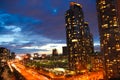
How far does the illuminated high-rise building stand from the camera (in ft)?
484

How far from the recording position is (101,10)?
165125 millimetres

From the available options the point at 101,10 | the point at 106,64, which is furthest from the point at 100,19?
the point at 106,64

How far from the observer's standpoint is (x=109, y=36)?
15500 cm

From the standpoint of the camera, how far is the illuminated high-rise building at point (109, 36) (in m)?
148

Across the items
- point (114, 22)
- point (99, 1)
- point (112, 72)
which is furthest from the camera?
point (99, 1)

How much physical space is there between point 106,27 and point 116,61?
941 inches

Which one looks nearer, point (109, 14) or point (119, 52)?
point (119, 52)

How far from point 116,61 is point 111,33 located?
18202mm

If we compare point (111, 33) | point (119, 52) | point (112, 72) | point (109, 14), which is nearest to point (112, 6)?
point (109, 14)

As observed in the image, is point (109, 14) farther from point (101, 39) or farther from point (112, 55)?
point (112, 55)

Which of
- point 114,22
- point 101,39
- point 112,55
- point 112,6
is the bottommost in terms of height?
point 112,55

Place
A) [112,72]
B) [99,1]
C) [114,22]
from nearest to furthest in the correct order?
[112,72] < [114,22] < [99,1]

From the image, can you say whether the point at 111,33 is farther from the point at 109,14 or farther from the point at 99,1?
the point at 99,1

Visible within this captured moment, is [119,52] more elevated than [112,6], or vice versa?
[112,6]
